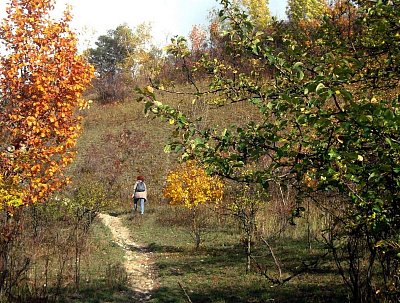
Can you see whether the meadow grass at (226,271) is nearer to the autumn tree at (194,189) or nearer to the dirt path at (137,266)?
the dirt path at (137,266)

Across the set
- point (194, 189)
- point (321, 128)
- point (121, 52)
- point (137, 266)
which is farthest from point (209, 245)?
point (121, 52)

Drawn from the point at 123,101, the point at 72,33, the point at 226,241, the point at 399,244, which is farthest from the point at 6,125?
the point at 123,101

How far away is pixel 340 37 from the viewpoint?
17.3 feet

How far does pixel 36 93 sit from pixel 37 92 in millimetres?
40

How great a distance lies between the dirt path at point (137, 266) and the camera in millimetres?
9508

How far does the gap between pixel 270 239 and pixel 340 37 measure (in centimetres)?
961

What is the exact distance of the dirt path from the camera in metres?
9.51

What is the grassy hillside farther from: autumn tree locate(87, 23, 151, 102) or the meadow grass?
autumn tree locate(87, 23, 151, 102)

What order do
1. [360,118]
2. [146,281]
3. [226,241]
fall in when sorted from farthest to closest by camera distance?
1. [226,241]
2. [146,281]
3. [360,118]

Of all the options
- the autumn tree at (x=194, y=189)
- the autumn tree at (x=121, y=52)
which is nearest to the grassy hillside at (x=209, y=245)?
the autumn tree at (x=194, y=189)

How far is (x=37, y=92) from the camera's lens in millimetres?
8250

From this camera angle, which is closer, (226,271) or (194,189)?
(226,271)

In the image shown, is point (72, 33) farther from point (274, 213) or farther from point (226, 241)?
point (274, 213)

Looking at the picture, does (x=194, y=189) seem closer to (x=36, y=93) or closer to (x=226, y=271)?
(x=226, y=271)
